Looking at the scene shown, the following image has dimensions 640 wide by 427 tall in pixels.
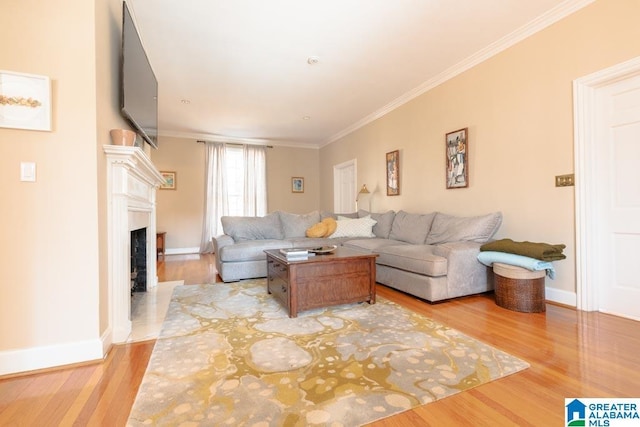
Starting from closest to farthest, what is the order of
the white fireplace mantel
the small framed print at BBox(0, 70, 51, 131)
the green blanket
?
the small framed print at BBox(0, 70, 51, 131) < the white fireplace mantel < the green blanket

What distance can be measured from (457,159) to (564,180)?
1.19 meters

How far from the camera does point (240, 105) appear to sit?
4691 mm

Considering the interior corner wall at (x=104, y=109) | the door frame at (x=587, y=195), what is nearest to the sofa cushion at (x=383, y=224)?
the door frame at (x=587, y=195)

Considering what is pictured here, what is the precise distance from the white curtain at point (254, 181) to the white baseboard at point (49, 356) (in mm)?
5138

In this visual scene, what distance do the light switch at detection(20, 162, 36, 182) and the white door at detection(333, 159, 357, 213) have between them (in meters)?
4.96

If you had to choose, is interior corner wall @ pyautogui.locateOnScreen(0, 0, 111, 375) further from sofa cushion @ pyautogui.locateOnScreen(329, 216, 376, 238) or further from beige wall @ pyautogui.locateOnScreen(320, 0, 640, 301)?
Answer: beige wall @ pyautogui.locateOnScreen(320, 0, 640, 301)

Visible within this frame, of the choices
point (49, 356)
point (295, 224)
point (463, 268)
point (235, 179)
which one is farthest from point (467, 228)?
point (235, 179)

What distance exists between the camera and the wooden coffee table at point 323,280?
91.8 inches

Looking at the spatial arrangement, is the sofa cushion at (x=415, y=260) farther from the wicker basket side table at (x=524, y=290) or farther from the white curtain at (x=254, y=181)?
the white curtain at (x=254, y=181)

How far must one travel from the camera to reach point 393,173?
15.5 ft

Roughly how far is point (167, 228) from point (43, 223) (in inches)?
194

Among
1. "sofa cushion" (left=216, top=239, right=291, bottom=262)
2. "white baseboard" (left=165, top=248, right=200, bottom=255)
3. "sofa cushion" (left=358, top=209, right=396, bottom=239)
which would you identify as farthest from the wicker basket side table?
"white baseboard" (left=165, top=248, right=200, bottom=255)

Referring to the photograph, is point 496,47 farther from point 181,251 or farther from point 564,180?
point 181,251

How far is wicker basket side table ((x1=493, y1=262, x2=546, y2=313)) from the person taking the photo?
2.35 meters
